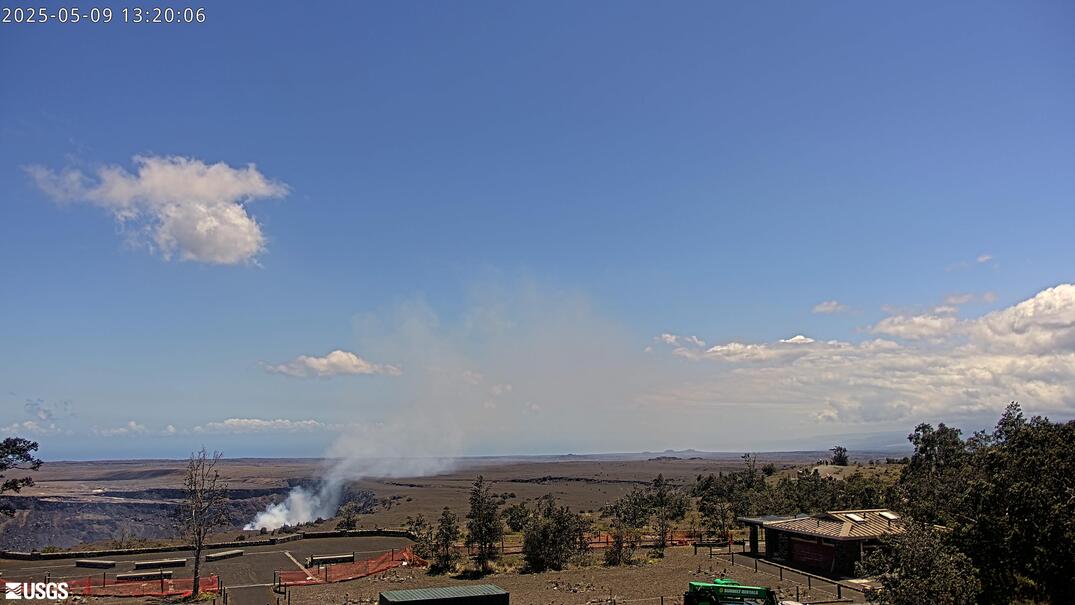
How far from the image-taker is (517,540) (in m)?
50.5

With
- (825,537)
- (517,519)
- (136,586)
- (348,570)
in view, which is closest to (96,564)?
(136,586)

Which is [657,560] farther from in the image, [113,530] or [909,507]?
[113,530]

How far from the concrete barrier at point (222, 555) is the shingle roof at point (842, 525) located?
31794mm

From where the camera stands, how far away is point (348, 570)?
132 feet

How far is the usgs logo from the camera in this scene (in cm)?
3224

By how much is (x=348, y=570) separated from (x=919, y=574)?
29.3 metres

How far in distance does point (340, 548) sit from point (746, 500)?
A: 33.1m

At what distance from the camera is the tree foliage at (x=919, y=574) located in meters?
20.6

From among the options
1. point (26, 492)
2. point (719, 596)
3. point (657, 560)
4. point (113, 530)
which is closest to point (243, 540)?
point (657, 560)

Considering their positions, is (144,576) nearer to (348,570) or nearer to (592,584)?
(348,570)

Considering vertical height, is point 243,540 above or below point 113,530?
above

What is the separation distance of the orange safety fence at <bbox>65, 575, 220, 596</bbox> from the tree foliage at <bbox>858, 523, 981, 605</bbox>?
2838cm

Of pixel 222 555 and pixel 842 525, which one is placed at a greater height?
pixel 842 525

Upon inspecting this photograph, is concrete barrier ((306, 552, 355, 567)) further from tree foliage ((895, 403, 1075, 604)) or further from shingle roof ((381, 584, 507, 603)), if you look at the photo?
tree foliage ((895, 403, 1075, 604))
